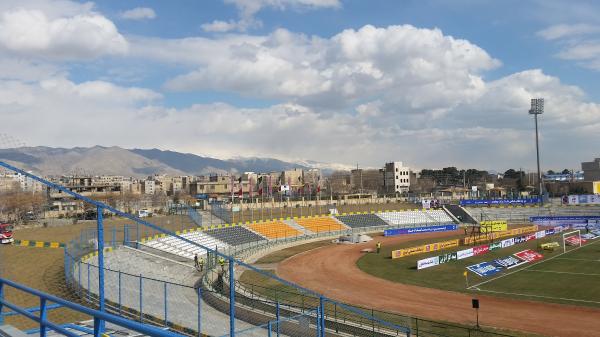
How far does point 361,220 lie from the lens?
9294cm

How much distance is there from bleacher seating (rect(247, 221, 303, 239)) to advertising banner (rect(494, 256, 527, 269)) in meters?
34.9

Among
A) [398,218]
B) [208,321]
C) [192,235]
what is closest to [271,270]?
[192,235]

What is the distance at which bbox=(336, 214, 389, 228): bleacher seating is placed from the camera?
90.8 m

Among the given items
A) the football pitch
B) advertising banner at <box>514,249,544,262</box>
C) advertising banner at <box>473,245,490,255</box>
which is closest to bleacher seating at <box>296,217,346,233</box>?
advertising banner at <box>473,245,490,255</box>

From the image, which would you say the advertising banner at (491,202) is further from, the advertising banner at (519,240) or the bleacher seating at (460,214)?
the advertising banner at (519,240)

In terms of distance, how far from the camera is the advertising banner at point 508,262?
47.6 meters

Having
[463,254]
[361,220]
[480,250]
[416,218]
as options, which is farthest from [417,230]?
[463,254]

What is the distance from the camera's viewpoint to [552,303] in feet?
112

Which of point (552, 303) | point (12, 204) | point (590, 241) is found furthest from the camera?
point (12, 204)

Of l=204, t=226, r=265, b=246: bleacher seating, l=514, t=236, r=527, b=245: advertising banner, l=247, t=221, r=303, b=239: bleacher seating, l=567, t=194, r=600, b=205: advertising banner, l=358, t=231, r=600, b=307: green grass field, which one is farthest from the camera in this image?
l=567, t=194, r=600, b=205: advertising banner

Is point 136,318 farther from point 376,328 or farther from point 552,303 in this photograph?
point 552,303

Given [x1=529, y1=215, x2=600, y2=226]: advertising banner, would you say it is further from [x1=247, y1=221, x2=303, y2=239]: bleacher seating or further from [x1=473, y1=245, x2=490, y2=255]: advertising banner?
[x1=247, y1=221, x2=303, y2=239]: bleacher seating

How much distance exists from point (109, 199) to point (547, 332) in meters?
108

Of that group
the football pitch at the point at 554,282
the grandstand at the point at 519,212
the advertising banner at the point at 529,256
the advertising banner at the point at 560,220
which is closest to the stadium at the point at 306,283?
the football pitch at the point at 554,282
